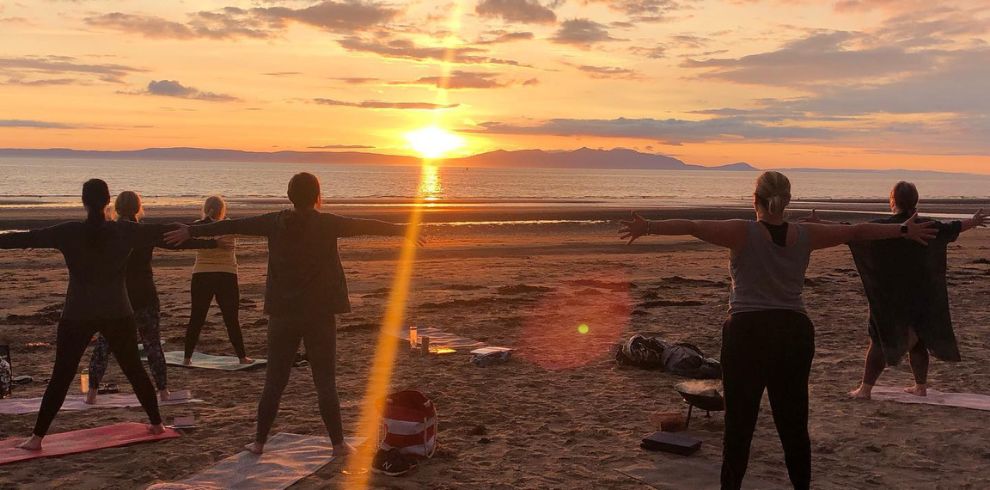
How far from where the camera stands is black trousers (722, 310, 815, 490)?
477 cm

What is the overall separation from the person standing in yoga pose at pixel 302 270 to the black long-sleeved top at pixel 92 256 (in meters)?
0.63

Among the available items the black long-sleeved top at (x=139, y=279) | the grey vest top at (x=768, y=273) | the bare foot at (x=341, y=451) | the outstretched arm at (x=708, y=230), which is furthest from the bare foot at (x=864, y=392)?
the black long-sleeved top at (x=139, y=279)

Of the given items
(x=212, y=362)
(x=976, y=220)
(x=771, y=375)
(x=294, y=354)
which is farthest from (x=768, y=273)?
(x=212, y=362)

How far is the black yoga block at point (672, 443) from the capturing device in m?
6.99

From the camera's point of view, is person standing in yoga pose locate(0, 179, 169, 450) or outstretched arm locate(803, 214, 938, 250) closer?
outstretched arm locate(803, 214, 938, 250)

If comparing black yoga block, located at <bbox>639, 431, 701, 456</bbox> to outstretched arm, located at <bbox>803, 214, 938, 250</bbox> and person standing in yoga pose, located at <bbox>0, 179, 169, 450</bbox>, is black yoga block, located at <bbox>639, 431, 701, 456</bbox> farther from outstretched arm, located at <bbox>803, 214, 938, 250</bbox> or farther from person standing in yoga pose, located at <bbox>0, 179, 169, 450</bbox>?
person standing in yoga pose, located at <bbox>0, 179, 169, 450</bbox>

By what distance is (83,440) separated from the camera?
281 inches

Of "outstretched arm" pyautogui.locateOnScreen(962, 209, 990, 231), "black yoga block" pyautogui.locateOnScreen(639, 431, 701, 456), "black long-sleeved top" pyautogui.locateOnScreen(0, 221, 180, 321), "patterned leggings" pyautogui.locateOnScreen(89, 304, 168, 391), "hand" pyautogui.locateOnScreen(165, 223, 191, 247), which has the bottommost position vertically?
"black yoga block" pyautogui.locateOnScreen(639, 431, 701, 456)

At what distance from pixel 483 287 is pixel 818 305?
739cm

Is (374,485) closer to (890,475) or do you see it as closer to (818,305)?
(890,475)

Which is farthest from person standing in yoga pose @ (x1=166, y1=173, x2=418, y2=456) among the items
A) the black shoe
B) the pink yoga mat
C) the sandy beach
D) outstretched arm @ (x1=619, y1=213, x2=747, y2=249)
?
Result: outstretched arm @ (x1=619, y1=213, x2=747, y2=249)

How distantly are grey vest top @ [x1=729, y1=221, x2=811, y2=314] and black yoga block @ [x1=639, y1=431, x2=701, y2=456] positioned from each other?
2.51 metres

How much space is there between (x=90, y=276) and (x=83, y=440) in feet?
5.65

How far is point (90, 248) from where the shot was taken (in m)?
6.41
